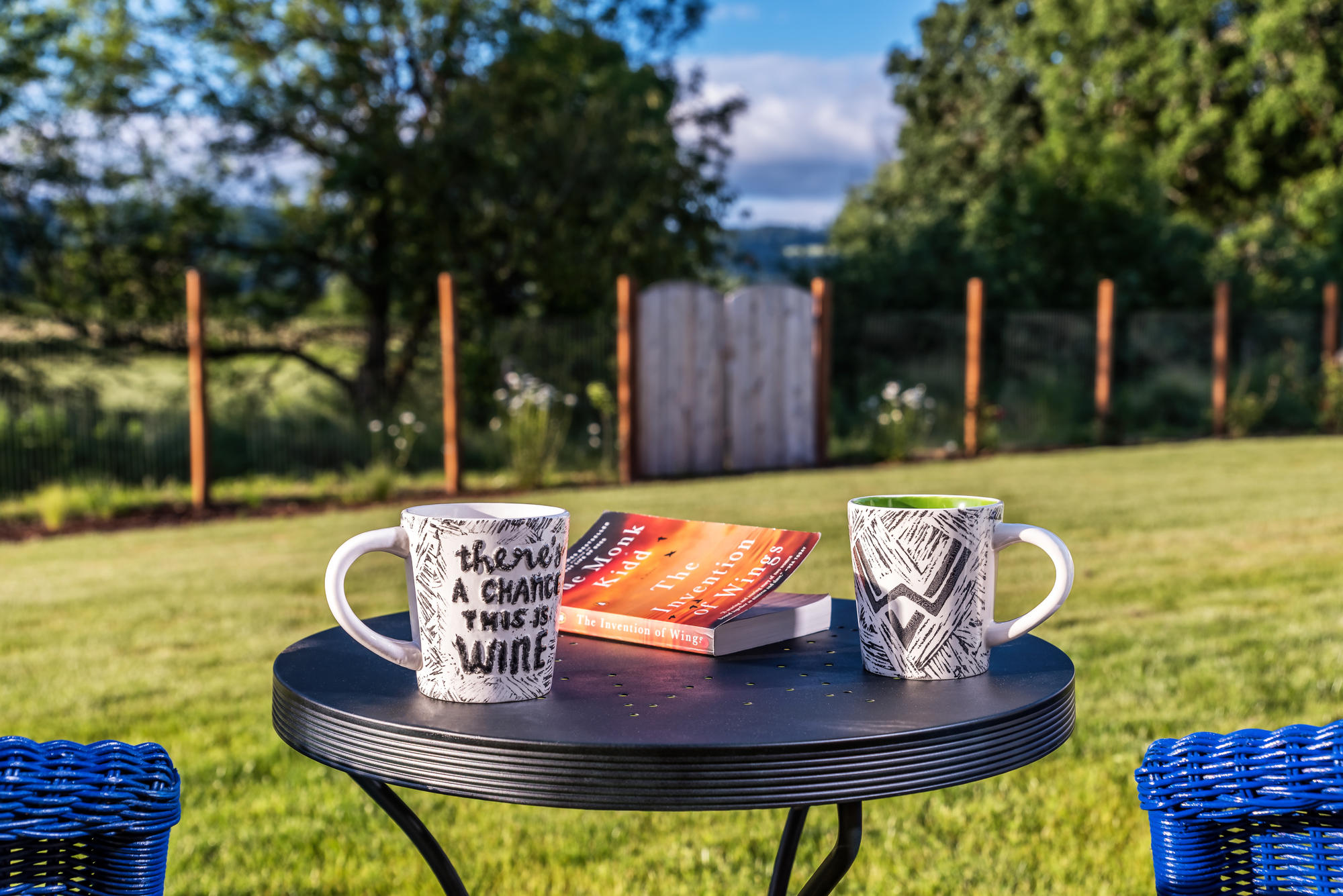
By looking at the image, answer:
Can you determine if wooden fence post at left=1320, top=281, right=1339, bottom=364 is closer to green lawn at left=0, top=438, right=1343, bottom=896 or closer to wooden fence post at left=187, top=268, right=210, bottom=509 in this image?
green lawn at left=0, top=438, right=1343, bottom=896

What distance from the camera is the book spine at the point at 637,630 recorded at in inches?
55.7

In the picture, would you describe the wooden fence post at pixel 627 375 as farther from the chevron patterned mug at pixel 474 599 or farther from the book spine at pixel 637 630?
the chevron patterned mug at pixel 474 599

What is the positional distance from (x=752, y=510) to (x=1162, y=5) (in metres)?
20.3

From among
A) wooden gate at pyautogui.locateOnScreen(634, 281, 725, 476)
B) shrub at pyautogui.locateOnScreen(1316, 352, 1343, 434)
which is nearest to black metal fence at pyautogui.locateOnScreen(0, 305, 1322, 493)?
shrub at pyautogui.locateOnScreen(1316, 352, 1343, 434)

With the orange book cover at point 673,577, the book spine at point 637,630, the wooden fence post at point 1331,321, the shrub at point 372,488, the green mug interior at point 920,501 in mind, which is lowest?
the shrub at point 372,488

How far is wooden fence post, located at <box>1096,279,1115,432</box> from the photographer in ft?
40.9

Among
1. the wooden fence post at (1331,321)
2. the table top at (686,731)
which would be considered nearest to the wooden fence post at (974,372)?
the wooden fence post at (1331,321)

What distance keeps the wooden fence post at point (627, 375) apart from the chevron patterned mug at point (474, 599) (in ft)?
26.5

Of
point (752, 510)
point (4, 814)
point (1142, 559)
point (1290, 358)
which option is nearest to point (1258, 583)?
point (1142, 559)

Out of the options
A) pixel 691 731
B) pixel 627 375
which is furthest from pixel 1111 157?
pixel 691 731

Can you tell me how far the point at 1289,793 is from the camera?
46.5 inches

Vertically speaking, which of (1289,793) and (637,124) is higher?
(637,124)

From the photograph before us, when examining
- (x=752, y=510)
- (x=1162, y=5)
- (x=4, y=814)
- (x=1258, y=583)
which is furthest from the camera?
(x=1162, y=5)

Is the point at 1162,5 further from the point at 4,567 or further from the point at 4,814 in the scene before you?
the point at 4,814
